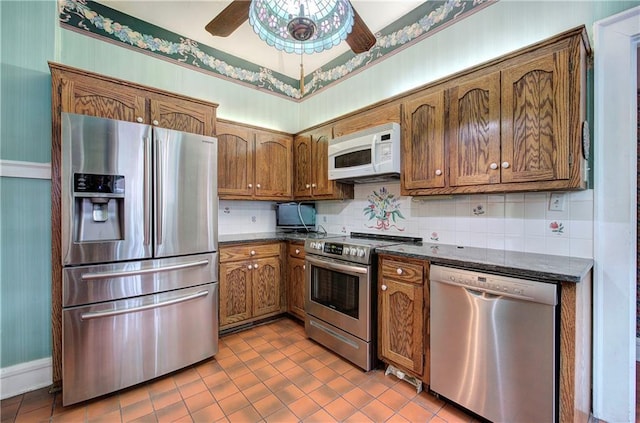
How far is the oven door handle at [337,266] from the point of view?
2.12 m

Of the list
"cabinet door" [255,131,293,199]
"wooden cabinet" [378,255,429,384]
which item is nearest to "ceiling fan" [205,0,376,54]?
"cabinet door" [255,131,293,199]

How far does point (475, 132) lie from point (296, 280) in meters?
2.09

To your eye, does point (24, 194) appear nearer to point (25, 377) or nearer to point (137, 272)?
point (137, 272)

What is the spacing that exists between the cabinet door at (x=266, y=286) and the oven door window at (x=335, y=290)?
0.58 m

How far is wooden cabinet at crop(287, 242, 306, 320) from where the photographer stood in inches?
113

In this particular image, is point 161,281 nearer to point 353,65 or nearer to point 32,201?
point 32,201

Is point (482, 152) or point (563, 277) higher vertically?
point (482, 152)

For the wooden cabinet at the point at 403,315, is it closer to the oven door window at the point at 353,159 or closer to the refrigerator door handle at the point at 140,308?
the oven door window at the point at 353,159

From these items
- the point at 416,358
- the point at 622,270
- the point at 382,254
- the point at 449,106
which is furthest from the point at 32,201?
the point at 622,270

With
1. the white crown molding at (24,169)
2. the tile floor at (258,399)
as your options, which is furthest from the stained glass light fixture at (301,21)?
the tile floor at (258,399)

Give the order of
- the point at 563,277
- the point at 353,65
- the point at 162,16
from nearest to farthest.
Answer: the point at 563,277 → the point at 162,16 → the point at 353,65

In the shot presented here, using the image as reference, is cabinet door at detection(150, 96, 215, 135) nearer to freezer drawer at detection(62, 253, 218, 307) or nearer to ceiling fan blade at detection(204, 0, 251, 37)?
ceiling fan blade at detection(204, 0, 251, 37)

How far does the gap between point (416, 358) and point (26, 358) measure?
2.64 m

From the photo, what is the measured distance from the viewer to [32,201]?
6.36ft
